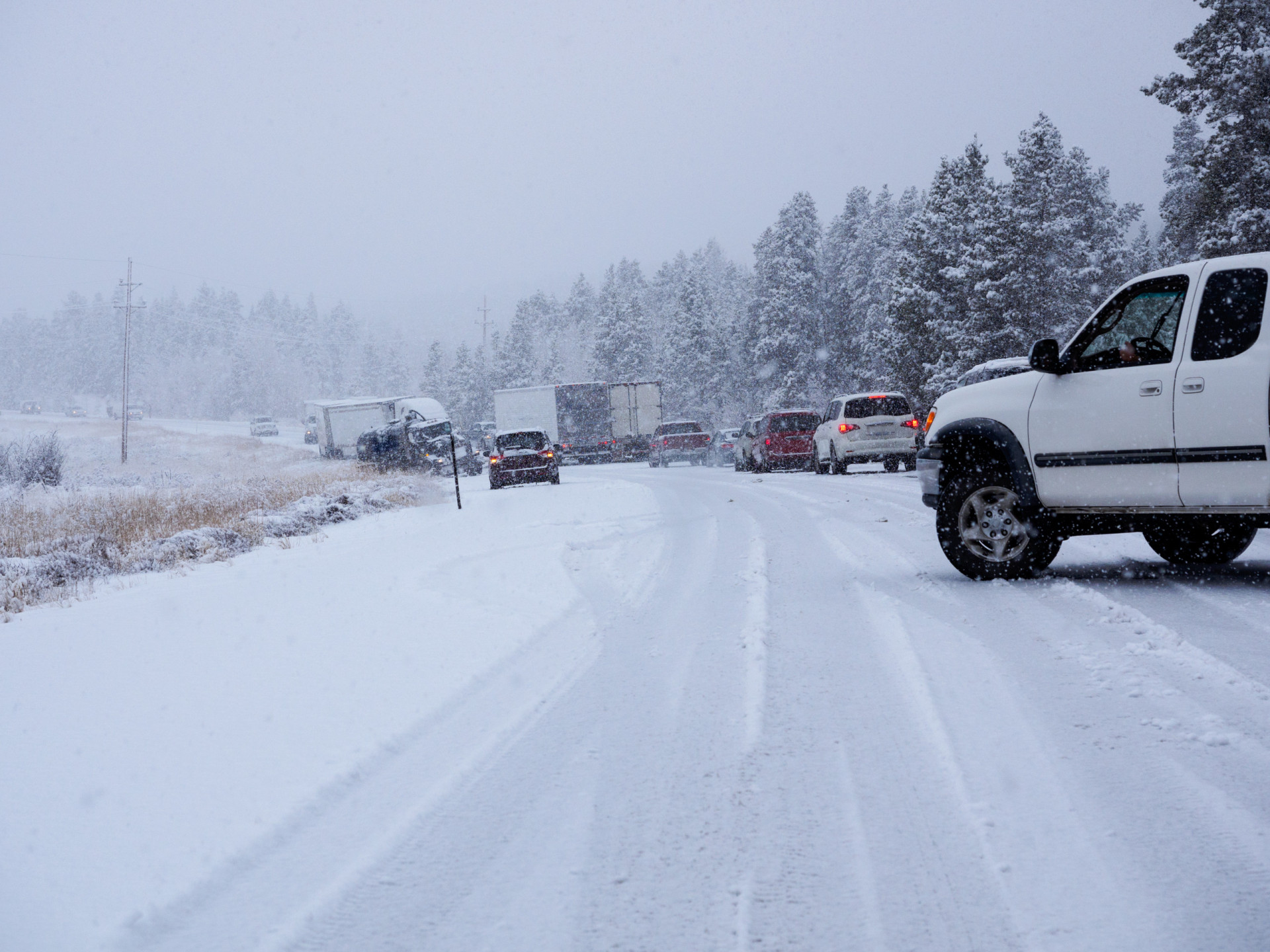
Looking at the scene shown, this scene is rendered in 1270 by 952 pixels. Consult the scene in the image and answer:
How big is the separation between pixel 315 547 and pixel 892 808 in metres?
11.1

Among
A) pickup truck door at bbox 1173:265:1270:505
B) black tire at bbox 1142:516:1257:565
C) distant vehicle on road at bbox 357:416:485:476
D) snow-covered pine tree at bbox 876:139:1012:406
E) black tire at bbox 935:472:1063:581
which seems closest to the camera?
pickup truck door at bbox 1173:265:1270:505

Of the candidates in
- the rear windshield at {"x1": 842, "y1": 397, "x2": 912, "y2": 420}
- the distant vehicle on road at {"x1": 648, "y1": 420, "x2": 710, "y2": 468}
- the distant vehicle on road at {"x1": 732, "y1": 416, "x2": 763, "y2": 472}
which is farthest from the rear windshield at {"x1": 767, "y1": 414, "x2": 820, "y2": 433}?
the distant vehicle on road at {"x1": 648, "y1": 420, "x2": 710, "y2": 468}

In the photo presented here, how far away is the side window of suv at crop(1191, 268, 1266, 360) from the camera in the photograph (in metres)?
6.44

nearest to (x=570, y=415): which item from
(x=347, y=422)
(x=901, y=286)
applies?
(x=347, y=422)

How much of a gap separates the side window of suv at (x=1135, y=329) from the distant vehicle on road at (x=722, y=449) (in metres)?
34.8

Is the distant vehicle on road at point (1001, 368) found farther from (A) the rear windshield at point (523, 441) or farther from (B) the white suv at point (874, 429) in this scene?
(A) the rear windshield at point (523, 441)

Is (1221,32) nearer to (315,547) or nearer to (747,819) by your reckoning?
(315,547)

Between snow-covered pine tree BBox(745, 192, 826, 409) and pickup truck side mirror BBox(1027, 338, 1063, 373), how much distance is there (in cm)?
5422

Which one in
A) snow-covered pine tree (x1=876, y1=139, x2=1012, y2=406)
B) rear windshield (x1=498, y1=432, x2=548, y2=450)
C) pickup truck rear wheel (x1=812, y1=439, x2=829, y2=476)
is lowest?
pickup truck rear wheel (x1=812, y1=439, x2=829, y2=476)

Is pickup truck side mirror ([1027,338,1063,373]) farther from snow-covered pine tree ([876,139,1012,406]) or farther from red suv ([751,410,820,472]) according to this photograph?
snow-covered pine tree ([876,139,1012,406])

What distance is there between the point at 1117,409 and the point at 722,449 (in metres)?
35.6

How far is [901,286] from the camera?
140 ft

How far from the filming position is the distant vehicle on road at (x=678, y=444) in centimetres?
4269

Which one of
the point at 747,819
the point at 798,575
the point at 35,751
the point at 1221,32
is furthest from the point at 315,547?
the point at 1221,32
